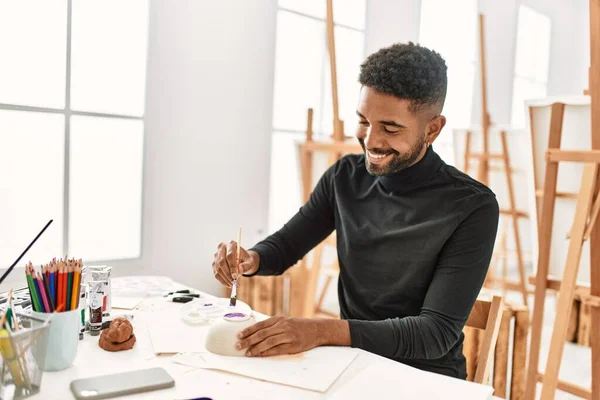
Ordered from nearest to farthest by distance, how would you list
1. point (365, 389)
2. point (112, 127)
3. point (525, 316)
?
point (365, 389)
point (525, 316)
point (112, 127)

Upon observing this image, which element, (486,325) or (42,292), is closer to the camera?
(42,292)

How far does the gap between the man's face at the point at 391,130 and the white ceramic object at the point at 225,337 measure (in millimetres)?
572

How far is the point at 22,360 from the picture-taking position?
85 centimetres

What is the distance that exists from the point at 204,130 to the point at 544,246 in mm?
1779

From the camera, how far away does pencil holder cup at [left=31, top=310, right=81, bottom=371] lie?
0.96 meters

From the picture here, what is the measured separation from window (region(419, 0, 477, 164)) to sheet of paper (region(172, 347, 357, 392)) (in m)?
3.87

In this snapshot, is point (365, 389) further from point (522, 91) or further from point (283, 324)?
point (522, 91)

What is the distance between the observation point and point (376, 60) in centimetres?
140

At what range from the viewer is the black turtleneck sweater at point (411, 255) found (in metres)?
1.22

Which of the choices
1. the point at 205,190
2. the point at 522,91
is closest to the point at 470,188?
the point at 205,190

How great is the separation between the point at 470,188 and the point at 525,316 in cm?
105

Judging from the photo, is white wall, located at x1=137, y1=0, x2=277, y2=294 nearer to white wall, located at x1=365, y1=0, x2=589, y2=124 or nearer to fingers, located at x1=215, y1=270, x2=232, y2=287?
white wall, located at x1=365, y1=0, x2=589, y2=124

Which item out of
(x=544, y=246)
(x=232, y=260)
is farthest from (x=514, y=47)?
(x=232, y=260)

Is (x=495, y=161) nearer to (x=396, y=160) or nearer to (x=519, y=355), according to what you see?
(x=519, y=355)
